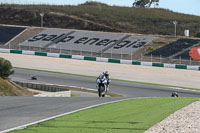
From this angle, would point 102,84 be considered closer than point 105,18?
Yes

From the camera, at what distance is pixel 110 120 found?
50.5 ft

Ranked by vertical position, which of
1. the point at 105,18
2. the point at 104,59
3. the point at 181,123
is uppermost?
the point at 105,18

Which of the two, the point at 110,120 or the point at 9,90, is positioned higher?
the point at 110,120

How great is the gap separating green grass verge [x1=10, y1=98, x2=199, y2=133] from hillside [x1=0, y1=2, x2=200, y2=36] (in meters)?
75.8

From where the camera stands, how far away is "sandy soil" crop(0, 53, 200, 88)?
169ft

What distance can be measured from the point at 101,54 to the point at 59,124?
4879 cm

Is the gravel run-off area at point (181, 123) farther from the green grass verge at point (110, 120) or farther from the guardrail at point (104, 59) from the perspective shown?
the guardrail at point (104, 59)

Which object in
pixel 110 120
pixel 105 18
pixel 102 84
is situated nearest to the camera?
pixel 110 120

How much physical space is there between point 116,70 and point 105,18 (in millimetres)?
44472

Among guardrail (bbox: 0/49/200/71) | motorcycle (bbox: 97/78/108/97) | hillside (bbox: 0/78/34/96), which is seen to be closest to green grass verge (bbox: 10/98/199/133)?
motorcycle (bbox: 97/78/108/97)

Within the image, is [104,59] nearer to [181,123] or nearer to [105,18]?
[105,18]

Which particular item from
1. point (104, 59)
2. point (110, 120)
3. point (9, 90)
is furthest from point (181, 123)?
point (104, 59)

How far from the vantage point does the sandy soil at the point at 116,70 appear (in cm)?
5156

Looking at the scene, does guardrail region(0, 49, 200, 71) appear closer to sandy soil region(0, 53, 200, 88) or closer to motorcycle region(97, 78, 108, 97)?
sandy soil region(0, 53, 200, 88)
